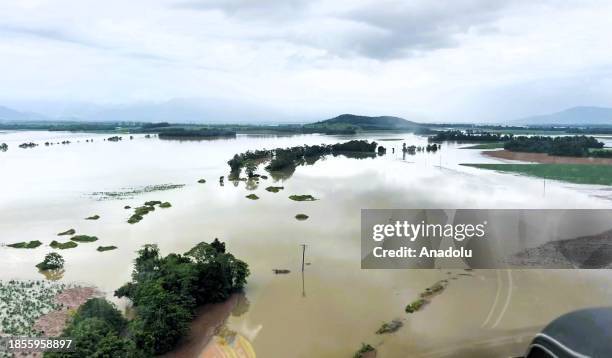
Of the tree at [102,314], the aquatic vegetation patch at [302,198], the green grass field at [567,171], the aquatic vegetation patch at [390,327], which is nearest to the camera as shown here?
the tree at [102,314]

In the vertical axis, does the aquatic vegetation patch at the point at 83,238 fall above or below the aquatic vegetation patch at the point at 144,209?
below

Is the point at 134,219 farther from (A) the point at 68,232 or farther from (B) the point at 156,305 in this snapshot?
(B) the point at 156,305

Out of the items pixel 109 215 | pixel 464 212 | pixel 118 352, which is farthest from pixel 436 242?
pixel 109 215

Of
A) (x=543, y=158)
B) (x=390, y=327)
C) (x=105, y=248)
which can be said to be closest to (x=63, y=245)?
(x=105, y=248)

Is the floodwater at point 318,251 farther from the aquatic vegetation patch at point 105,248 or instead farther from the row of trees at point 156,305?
the row of trees at point 156,305

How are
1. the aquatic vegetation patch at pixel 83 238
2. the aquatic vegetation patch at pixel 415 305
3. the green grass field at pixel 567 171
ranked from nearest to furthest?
the aquatic vegetation patch at pixel 415 305 < the aquatic vegetation patch at pixel 83 238 < the green grass field at pixel 567 171

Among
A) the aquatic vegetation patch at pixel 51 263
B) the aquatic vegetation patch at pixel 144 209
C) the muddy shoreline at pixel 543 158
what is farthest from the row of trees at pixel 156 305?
the muddy shoreline at pixel 543 158

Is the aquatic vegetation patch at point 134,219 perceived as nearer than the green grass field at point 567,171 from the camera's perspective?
Yes
